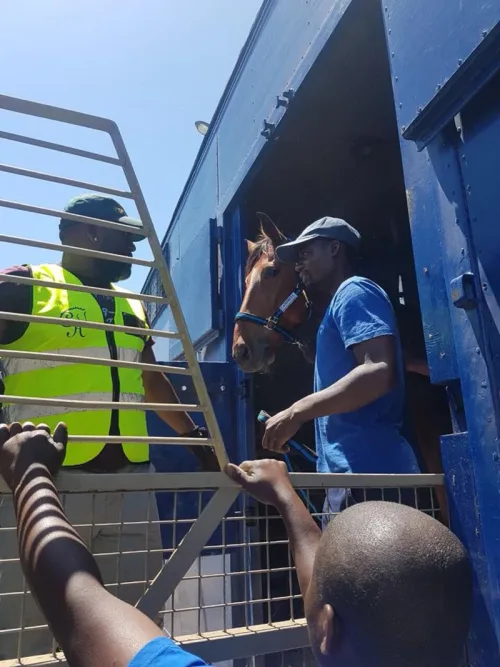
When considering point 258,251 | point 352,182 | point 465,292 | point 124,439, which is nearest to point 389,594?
point 124,439

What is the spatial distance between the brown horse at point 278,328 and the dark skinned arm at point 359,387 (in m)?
0.85

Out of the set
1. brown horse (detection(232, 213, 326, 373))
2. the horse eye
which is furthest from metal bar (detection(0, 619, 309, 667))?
the horse eye

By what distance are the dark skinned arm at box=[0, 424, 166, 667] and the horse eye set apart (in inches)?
85.7

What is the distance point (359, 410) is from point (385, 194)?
244cm

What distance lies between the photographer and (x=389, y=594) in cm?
84

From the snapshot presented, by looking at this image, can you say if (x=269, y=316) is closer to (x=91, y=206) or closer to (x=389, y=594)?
(x=91, y=206)

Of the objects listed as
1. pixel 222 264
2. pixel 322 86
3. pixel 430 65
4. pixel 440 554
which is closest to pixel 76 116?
pixel 430 65

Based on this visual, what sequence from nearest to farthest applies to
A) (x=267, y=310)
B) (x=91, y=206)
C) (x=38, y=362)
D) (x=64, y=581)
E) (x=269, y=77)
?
(x=64, y=581) → (x=38, y=362) → (x=91, y=206) → (x=269, y=77) → (x=267, y=310)

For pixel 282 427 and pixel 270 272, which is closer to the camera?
pixel 282 427

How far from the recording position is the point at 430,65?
1504 millimetres

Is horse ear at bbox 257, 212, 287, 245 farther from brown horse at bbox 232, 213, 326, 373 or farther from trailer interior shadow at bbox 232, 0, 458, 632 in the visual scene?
trailer interior shadow at bbox 232, 0, 458, 632

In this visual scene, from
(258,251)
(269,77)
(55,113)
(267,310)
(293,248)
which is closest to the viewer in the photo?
(55,113)

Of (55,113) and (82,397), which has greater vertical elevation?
(55,113)

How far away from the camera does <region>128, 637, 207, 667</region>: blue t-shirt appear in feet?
2.42
